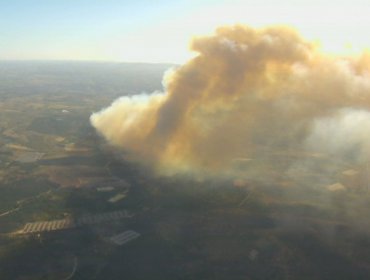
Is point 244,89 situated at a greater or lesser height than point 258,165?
greater

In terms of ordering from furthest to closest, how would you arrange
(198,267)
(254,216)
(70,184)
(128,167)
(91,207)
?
1. (128,167)
2. (70,184)
3. (91,207)
4. (254,216)
5. (198,267)

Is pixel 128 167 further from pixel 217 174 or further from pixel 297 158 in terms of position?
pixel 297 158

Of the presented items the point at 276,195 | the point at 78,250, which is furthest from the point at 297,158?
the point at 78,250

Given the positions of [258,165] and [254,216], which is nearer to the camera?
[254,216]

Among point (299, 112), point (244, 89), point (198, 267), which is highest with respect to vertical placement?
point (244, 89)

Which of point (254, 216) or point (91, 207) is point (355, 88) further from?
point (91, 207)

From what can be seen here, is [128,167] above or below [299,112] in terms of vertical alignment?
below

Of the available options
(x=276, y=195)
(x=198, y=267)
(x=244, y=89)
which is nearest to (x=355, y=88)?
(x=244, y=89)

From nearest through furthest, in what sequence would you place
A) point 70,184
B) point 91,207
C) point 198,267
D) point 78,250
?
point 198,267 → point 78,250 → point 91,207 → point 70,184

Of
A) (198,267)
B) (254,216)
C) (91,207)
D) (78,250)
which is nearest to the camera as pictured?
(198,267)
